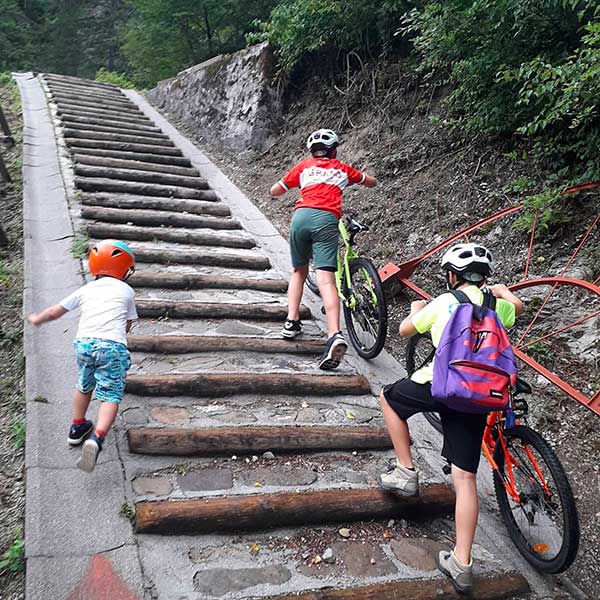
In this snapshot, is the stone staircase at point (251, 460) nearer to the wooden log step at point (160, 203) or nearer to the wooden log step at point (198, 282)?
the wooden log step at point (198, 282)

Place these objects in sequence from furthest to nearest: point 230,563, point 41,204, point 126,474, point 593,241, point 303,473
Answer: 1. point 41,204
2. point 593,241
3. point 303,473
4. point 126,474
5. point 230,563

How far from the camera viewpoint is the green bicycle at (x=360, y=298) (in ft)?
13.8

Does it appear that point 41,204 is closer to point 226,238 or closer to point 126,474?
point 226,238

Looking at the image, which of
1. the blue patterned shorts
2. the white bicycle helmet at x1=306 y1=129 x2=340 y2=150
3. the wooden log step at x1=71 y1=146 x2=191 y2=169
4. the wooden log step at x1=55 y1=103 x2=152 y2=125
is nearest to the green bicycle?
the white bicycle helmet at x1=306 y1=129 x2=340 y2=150

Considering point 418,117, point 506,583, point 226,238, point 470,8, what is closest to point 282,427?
point 506,583

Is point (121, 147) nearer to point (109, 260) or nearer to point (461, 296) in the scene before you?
point (109, 260)

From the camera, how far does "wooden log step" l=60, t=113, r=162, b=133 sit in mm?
9719

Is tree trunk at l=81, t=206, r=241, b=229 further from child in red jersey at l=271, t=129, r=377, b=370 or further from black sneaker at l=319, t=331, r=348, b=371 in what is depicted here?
black sneaker at l=319, t=331, r=348, b=371

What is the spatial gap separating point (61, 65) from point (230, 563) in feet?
84.4

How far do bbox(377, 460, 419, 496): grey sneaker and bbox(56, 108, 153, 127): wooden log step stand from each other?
9466 millimetres

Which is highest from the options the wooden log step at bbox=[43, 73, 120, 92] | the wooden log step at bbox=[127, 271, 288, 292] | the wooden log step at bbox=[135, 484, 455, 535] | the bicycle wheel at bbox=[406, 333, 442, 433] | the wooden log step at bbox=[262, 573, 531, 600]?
the wooden log step at bbox=[43, 73, 120, 92]

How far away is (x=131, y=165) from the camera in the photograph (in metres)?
8.02

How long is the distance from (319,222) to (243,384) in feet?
4.78

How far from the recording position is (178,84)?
12523 mm
